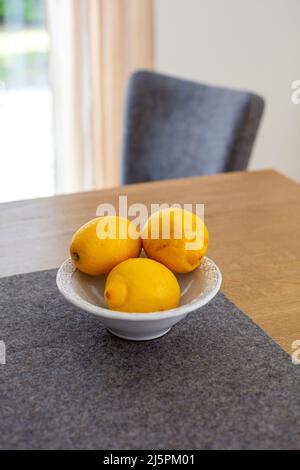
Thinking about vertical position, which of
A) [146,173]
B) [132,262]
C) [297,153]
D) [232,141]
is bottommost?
[297,153]

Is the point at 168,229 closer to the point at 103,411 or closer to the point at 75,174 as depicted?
the point at 103,411

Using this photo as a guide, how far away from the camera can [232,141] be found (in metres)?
1.62

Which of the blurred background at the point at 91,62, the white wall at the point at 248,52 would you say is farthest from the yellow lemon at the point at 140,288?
the white wall at the point at 248,52

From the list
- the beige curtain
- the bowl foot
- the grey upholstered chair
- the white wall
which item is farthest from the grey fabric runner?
the white wall

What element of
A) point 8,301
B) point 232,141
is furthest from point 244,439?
point 232,141

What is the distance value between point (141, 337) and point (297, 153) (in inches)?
103

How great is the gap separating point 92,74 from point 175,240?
1878mm

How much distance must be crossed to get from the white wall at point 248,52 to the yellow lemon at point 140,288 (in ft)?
6.86

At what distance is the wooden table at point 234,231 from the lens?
91 cm

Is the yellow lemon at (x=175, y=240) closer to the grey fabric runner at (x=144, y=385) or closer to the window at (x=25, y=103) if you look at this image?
the grey fabric runner at (x=144, y=385)

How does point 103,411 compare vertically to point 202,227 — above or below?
below

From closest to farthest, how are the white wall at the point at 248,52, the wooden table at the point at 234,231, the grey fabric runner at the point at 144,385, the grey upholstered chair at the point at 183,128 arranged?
1. the grey fabric runner at the point at 144,385
2. the wooden table at the point at 234,231
3. the grey upholstered chair at the point at 183,128
4. the white wall at the point at 248,52

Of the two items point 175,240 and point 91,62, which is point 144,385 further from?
point 91,62

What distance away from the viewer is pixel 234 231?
1162mm
